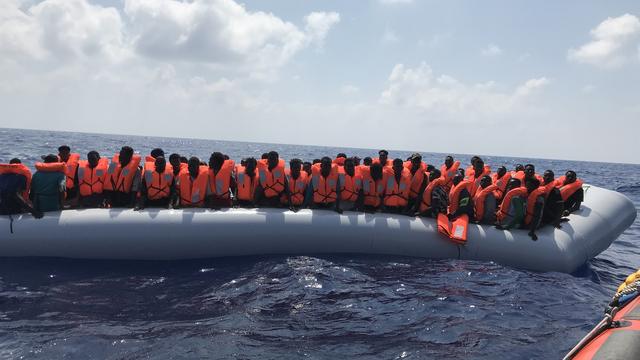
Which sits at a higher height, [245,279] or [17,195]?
[17,195]

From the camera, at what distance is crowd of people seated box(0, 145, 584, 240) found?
7.79 m

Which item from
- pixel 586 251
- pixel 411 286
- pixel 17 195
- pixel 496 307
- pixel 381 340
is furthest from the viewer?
pixel 586 251

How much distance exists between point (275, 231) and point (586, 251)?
505 centimetres

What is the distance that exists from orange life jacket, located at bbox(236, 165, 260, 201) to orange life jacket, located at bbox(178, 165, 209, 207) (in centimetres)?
54

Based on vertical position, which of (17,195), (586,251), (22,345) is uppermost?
(17,195)

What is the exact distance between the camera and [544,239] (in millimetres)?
7707

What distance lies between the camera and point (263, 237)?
7.48m

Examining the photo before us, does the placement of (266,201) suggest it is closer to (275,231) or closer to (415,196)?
(275,231)

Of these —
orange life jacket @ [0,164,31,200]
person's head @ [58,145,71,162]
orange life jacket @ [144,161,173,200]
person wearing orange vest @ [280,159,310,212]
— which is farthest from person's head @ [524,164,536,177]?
orange life jacket @ [0,164,31,200]

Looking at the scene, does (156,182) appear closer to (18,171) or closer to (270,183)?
(270,183)

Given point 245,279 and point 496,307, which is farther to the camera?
point 245,279

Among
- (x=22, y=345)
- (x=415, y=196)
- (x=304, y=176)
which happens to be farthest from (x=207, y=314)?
(x=415, y=196)

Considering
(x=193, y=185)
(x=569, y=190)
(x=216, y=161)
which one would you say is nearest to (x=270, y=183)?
(x=216, y=161)

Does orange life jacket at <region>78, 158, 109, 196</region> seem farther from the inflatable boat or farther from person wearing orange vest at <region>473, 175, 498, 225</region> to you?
the inflatable boat
